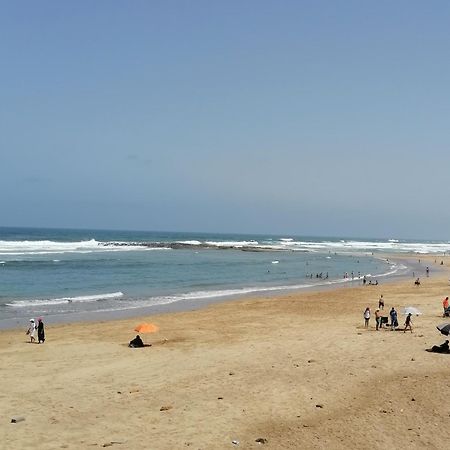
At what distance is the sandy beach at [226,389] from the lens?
34.9 feet

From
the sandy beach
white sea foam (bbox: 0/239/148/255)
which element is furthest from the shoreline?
white sea foam (bbox: 0/239/148/255)

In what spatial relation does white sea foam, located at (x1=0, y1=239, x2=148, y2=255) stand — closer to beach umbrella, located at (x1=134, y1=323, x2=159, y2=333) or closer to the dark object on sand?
beach umbrella, located at (x1=134, y1=323, x2=159, y2=333)

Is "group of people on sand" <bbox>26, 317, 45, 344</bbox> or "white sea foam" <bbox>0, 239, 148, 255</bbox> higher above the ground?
"white sea foam" <bbox>0, 239, 148, 255</bbox>

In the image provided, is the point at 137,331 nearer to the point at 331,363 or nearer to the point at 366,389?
the point at 331,363

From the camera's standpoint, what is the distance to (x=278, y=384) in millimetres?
14094

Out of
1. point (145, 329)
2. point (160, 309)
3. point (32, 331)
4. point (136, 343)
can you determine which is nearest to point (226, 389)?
point (136, 343)

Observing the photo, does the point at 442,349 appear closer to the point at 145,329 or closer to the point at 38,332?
A: the point at 145,329

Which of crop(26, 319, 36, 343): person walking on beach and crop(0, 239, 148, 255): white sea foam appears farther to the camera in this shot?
crop(0, 239, 148, 255): white sea foam

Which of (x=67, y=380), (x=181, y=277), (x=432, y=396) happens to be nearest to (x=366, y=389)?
(x=432, y=396)

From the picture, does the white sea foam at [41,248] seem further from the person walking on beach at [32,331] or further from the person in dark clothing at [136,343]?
the person in dark clothing at [136,343]

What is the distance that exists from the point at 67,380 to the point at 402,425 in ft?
29.3

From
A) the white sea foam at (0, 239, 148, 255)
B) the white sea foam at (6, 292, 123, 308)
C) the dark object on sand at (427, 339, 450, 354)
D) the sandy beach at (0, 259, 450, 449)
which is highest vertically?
the white sea foam at (0, 239, 148, 255)

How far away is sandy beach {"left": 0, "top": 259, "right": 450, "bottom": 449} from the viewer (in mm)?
10625

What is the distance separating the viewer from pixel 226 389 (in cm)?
1370
